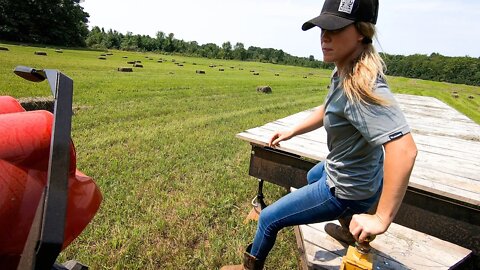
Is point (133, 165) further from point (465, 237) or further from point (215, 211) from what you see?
point (465, 237)

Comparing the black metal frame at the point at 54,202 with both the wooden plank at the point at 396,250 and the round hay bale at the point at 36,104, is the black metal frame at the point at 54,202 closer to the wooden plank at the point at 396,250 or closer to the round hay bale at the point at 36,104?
the wooden plank at the point at 396,250

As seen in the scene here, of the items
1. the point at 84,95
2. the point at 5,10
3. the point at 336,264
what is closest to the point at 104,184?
the point at 336,264

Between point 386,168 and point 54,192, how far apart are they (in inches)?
52.1

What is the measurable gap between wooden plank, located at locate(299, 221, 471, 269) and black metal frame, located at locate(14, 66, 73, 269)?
1.84 m

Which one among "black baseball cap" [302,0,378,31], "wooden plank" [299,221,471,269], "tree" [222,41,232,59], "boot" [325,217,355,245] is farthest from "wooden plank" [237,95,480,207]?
"tree" [222,41,232,59]

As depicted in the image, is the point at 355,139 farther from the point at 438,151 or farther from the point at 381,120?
the point at 438,151

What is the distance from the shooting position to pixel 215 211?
379 centimetres

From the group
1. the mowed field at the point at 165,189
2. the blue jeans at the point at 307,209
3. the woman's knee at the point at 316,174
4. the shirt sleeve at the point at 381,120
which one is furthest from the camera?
the mowed field at the point at 165,189

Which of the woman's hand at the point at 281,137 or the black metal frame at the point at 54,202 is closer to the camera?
the black metal frame at the point at 54,202

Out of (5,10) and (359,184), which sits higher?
(5,10)

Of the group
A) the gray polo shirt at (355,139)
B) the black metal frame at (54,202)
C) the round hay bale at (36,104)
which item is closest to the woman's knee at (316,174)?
the gray polo shirt at (355,139)

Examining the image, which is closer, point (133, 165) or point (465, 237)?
point (465, 237)

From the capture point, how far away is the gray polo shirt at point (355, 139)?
1513mm

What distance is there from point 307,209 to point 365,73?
899 mm
